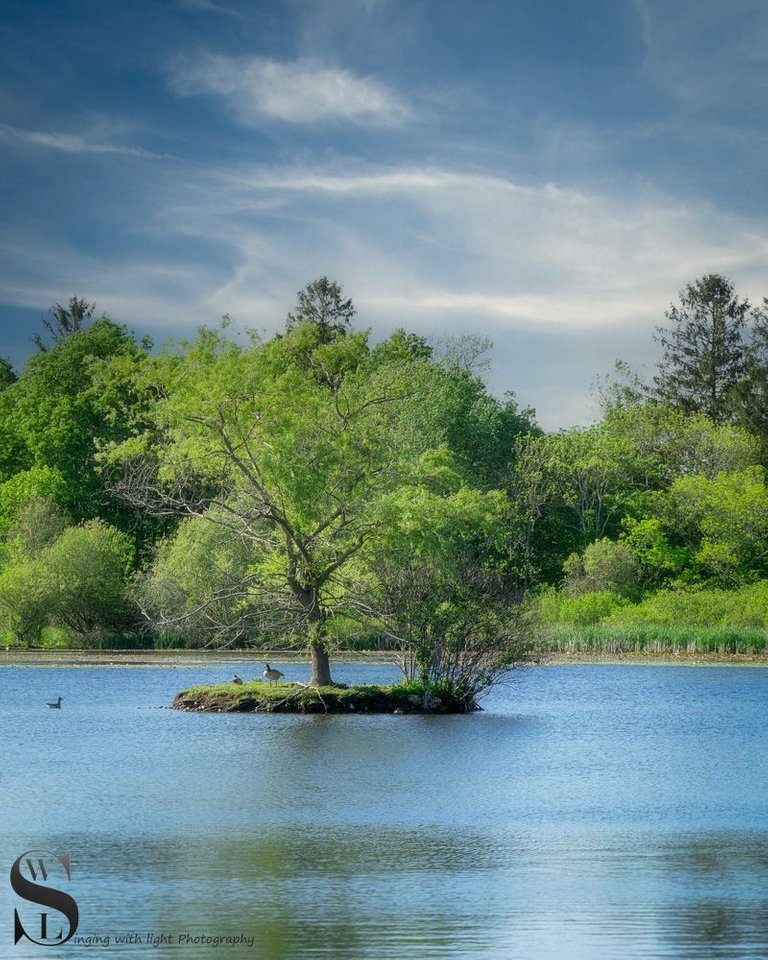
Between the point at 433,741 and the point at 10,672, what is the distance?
2370 centimetres

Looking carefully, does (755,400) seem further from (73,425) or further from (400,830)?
(400,830)

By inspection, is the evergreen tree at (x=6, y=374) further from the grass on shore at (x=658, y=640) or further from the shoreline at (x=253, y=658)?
the grass on shore at (x=658, y=640)

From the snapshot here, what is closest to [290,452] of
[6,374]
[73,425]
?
[73,425]

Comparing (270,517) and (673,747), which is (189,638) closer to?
(270,517)

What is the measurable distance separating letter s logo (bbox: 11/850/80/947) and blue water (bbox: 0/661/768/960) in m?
0.13

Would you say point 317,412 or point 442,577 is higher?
point 317,412

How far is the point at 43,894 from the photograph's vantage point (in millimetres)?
14070

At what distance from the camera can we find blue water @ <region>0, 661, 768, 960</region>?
12602mm

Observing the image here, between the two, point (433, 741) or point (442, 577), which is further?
point (442, 577)

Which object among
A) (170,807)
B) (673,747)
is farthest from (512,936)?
(673,747)

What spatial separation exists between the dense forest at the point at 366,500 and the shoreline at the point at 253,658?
36.8 inches

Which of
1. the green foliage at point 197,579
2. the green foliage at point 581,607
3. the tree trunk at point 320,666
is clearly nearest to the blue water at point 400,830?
the tree trunk at point 320,666

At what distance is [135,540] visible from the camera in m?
68.1

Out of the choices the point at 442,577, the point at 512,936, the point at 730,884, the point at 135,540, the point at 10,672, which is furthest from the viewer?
the point at 135,540
